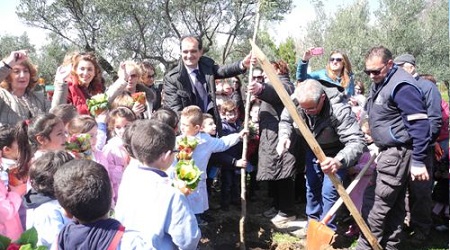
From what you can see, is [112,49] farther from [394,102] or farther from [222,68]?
[394,102]

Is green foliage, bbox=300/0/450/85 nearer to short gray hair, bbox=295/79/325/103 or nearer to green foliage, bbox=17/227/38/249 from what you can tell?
short gray hair, bbox=295/79/325/103

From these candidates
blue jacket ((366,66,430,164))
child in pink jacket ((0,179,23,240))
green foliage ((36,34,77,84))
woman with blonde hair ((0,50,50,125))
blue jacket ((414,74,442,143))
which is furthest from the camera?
green foliage ((36,34,77,84))

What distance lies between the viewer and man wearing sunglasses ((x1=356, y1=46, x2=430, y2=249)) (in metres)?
3.66

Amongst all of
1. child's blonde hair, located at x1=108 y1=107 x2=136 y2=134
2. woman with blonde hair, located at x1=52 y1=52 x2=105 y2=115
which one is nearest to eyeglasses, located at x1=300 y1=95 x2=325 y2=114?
child's blonde hair, located at x1=108 y1=107 x2=136 y2=134

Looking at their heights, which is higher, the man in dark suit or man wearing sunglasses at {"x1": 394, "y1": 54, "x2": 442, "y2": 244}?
the man in dark suit

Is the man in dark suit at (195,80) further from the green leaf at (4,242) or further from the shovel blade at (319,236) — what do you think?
the green leaf at (4,242)

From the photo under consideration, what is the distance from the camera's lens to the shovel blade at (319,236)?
13.2ft

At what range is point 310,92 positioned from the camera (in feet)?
13.3

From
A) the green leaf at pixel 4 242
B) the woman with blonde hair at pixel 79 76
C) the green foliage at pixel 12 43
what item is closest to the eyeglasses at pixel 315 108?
the woman with blonde hair at pixel 79 76

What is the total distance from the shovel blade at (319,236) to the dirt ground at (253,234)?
1.49 ft

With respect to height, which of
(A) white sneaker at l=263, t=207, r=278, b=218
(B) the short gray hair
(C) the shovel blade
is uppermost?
(B) the short gray hair

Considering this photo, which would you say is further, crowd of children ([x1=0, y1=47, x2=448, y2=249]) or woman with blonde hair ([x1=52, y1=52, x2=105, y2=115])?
woman with blonde hair ([x1=52, y1=52, x2=105, y2=115])

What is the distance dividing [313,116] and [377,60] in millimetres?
827

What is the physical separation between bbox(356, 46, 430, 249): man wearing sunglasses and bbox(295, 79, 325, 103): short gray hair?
48 centimetres
